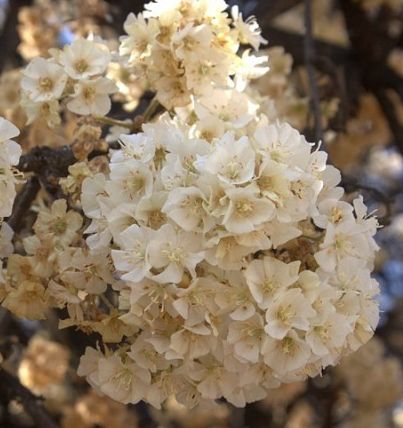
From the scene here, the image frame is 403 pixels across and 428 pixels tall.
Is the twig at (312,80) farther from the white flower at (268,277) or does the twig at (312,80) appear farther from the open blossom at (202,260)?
the white flower at (268,277)

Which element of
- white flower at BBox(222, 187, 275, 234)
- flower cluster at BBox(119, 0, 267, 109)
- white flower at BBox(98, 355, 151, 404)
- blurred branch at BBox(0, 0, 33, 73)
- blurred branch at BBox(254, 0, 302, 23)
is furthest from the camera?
blurred branch at BBox(0, 0, 33, 73)

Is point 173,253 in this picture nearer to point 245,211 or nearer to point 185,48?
point 245,211

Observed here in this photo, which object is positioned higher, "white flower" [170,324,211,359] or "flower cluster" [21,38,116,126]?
"flower cluster" [21,38,116,126]

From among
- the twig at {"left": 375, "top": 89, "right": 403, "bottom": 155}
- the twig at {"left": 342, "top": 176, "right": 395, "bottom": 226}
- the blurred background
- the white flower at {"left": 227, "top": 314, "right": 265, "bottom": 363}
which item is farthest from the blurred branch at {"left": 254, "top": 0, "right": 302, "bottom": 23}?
the white flower at {"left": 227, "top": 314, "right": 265, "bottom": 363}

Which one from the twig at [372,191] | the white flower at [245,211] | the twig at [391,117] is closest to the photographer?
the white flower at [245,211]

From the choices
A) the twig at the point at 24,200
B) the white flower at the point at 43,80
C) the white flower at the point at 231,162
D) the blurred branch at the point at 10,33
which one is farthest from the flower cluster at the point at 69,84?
the blurred branch at the point at 10,33

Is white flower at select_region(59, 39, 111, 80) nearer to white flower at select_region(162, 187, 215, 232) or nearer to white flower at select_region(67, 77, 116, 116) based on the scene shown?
white flower at select_region(67, 77, 116, 116)
